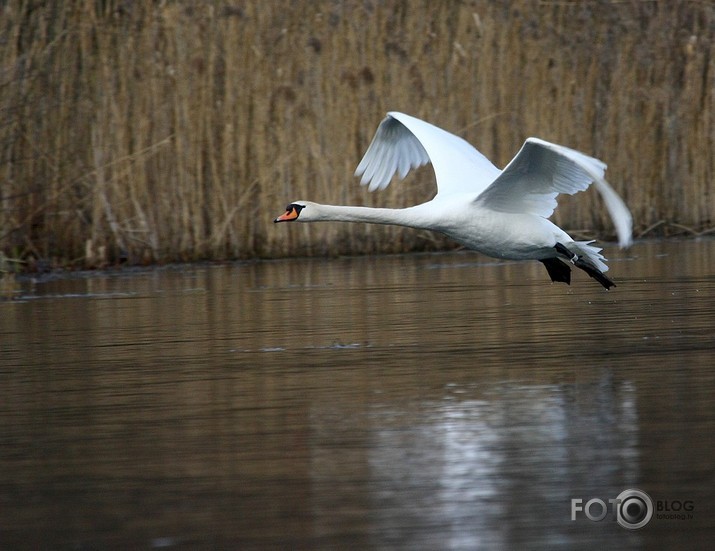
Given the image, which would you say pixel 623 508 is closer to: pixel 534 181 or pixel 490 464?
pixel 490 464

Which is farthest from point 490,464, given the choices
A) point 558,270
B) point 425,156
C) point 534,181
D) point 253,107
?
point 253,107

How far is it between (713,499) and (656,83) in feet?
40.5

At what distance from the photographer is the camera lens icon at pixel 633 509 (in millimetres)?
3715

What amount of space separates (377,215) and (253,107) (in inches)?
222

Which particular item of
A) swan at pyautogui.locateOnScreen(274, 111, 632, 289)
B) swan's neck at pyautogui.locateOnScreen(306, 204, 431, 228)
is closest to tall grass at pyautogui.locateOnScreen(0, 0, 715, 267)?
swan at pyautogui.locateOnScreen(274, 111, 632, 289)

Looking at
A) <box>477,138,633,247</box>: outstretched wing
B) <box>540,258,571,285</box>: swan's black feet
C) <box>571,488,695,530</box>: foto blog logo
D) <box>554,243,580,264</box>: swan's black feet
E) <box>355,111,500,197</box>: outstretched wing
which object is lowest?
<box>571,488,695,530</box>: foto blog logo

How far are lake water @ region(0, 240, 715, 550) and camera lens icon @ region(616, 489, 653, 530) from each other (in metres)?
0.03

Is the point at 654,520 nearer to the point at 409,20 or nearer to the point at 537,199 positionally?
the point at 537,199

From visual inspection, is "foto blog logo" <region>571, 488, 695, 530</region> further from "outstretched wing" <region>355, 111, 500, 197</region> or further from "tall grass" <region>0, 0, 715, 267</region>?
"tall grass" <region>0, 0, 715, 267</region>

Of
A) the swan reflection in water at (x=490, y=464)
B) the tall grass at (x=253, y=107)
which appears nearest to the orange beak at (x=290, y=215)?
the swan reflection in water at (x=490, y=464)

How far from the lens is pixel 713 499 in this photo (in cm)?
388

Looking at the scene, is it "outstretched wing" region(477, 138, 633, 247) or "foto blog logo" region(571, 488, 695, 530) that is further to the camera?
"outstretched wing" region(477, 138, 633, 247)

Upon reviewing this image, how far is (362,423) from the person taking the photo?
516cm

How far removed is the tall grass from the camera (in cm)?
1326
